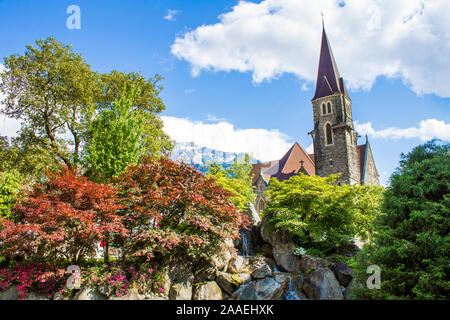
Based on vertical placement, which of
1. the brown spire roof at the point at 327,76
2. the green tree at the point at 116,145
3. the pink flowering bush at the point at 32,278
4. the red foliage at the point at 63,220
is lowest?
the pink flowering bush at the point at 32,278

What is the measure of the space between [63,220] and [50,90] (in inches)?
454

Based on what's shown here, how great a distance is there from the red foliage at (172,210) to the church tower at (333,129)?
22.9 meters

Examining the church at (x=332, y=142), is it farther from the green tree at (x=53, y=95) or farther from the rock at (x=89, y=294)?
the rock at (x=89, y=294)

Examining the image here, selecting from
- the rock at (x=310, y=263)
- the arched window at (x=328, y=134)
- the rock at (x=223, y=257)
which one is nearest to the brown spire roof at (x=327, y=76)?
the arched window at (x=328, y=134)

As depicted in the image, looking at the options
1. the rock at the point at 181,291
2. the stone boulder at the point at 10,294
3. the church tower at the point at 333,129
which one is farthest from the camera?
the church tower at the point at 333,129

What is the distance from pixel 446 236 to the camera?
5527mm

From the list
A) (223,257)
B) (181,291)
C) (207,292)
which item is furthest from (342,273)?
(181,291)

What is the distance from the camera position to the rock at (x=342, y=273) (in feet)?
35.2

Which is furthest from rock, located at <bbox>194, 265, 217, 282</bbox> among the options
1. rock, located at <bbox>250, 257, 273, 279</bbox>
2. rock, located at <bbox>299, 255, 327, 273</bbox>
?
rock, located at <bbox>299, 255, 327, 273</bbox>

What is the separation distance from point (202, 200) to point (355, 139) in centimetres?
2787

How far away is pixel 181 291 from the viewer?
961cm

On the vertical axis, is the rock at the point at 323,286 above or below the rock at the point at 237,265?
below

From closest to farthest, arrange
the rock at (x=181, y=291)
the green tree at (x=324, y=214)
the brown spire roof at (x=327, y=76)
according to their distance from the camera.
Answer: the rock at (x=181, y=291)
the green tree at (x=324, y=214)
the brown spire roof at (x=327, y=76)
